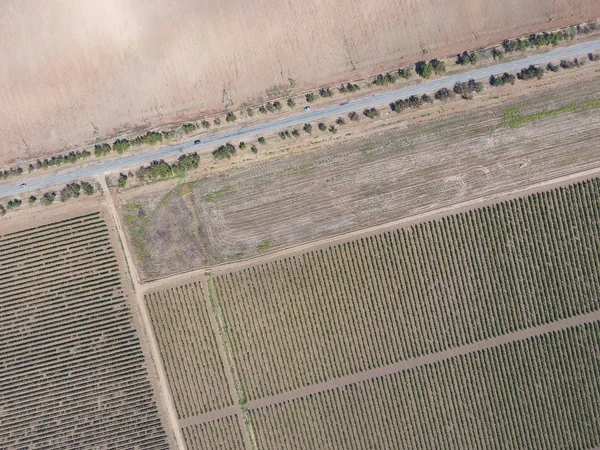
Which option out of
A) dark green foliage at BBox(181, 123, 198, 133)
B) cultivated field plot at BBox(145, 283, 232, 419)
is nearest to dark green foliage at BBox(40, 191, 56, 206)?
cultivated field plot at BBox(145, 283, 232, 419)

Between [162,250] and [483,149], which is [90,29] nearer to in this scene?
[162,250]

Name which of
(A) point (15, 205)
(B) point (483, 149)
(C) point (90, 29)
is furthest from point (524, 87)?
(A) point (15, 205)

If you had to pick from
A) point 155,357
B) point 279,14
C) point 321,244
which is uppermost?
point 279,14

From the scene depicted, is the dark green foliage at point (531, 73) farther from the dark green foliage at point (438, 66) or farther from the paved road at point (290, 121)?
the dark green foliage at point (438, 66)

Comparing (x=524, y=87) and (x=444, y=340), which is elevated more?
(x=524, y=87)

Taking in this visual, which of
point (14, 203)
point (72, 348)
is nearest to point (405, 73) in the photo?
point (14, 203)

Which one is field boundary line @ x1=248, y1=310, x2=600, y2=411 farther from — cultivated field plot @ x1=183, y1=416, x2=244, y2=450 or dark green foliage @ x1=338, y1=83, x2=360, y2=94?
dark green foliage @ x1=338, y1=83, x2=360, y2=94

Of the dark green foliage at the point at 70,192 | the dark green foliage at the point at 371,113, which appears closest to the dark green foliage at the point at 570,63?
the dark green foliage at the point at 371,113

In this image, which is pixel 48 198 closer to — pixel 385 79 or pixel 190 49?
pixel 190 49
